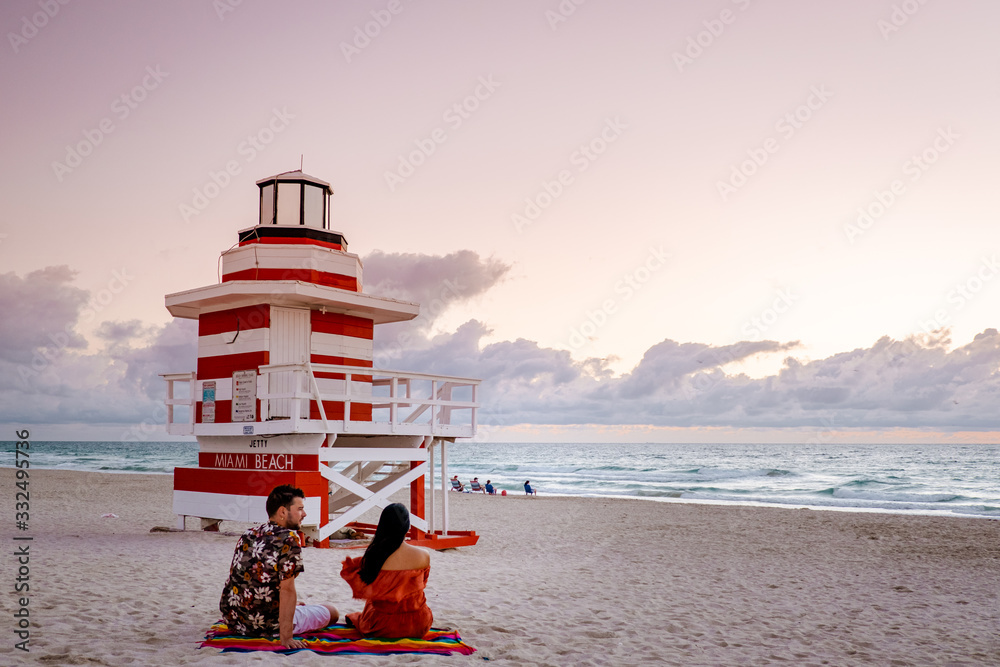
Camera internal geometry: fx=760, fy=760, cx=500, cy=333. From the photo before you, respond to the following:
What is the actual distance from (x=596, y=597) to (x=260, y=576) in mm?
4542

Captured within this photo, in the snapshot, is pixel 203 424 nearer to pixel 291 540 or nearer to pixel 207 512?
pixel 207 512

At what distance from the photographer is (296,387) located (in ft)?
35.2

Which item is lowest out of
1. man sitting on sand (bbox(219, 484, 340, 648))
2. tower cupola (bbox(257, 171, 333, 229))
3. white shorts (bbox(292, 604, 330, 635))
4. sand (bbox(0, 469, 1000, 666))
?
sand (bbox(0, 469, 1000, 666))

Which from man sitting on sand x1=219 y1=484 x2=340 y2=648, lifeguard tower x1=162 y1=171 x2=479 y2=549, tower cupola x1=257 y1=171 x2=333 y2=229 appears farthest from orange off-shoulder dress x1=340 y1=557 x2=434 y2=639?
tower cupola x1=257 y1=171 x2=333 y2=229

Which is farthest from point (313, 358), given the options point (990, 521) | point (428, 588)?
point (990, 521)

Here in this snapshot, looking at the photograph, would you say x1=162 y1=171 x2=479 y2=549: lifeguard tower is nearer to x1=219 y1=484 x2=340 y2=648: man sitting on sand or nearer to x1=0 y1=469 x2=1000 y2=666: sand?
x1=0 y1=469 x2=1000 y2=666: sand

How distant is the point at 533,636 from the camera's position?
6.44 m

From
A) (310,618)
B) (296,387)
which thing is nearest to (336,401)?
(296,387)

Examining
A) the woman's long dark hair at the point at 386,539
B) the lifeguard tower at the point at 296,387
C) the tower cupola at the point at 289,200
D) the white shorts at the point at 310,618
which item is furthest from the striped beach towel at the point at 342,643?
the tower cupola at the point at 289,200

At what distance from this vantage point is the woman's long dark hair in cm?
534

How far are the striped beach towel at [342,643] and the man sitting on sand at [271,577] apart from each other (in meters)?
0.08

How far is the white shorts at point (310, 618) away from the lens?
5438 millimetres

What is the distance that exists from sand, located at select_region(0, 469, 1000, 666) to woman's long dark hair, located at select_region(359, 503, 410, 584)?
59cm

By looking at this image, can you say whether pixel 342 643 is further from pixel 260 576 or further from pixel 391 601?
pixel 260 576
